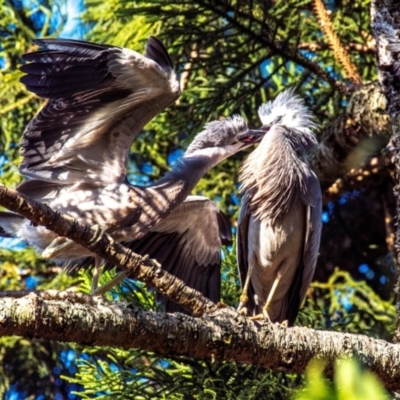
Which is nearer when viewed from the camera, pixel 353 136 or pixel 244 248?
pixel 244 248

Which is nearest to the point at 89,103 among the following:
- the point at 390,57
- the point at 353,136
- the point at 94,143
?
the point at 94,143

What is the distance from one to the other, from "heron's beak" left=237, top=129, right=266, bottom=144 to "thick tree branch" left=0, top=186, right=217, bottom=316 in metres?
1.94

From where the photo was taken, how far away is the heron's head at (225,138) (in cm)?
444

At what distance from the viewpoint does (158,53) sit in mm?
3740

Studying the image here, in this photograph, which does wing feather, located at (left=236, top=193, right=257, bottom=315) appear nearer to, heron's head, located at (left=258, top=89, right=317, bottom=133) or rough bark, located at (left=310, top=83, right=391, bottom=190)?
heron's head, located at (left=258, top=89, right=317, bottom=133)

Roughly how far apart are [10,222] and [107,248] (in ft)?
5.24

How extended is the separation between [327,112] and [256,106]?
52 centimetres

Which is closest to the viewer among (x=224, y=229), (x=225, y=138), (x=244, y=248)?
(x=244, y=248)

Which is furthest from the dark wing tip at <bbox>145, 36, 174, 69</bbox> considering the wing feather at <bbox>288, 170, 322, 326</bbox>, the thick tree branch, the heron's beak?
the thick tree branch

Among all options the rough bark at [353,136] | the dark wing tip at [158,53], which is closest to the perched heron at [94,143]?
the dark wing tip at [158,53]

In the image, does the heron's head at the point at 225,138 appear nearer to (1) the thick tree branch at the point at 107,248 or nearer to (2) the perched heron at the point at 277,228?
(2) the perched heron at the point at 277,228

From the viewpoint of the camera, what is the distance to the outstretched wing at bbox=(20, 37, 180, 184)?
353 cm

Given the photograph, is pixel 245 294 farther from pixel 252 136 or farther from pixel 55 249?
pixel 252 136

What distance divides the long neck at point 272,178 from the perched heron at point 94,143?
0.32 metres
